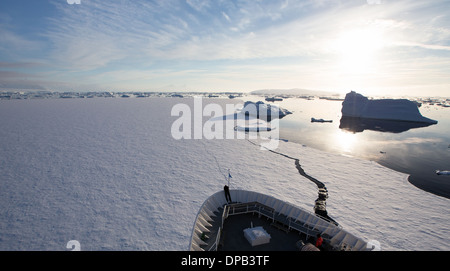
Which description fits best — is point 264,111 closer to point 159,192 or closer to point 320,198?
point 320,198

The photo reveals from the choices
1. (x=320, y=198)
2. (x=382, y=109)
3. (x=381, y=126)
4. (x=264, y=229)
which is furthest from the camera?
(x=382, y=109)

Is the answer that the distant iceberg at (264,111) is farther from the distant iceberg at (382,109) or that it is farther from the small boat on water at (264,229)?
the small boat on water at (264,229)

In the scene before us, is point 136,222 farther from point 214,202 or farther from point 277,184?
point 277,184

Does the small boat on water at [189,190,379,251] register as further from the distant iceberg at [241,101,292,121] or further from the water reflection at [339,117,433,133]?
the distant iceberg at [241,101,292,121]

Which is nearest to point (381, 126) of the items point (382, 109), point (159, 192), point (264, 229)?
point (382, 109)

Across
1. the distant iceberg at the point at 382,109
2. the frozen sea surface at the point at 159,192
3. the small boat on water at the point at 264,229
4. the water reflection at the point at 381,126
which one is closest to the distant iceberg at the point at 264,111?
the water reflection at the point at 381,126

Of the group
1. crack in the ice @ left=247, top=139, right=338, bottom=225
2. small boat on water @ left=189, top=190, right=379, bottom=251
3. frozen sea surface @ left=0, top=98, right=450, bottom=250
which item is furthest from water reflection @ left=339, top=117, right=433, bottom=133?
small boat on water @ left=189, top=190, right=379, bottom=251
